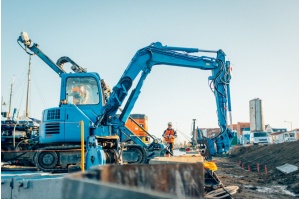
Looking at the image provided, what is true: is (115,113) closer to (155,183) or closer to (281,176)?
(155,183)

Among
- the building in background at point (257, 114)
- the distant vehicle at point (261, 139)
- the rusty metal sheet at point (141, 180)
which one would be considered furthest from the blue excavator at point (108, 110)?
the building in background at point (257, 114)

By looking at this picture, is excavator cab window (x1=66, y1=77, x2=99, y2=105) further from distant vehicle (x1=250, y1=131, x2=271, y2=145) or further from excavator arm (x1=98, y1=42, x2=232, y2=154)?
distant vehicle (x1=250, y1=131, x2=271, y2=145)

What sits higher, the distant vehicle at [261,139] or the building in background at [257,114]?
the building in background at [257,114]

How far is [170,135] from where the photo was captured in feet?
47.3

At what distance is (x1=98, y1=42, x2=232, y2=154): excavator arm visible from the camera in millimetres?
11273

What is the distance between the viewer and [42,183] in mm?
5785

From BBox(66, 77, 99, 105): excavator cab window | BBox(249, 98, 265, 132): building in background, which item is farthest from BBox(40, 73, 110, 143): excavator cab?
BBox(249, 98, 265, 132): building in background

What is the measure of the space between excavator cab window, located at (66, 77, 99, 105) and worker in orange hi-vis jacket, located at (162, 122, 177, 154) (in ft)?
15.6

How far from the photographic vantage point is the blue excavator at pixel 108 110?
10.0m

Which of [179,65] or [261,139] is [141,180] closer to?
[179,65]

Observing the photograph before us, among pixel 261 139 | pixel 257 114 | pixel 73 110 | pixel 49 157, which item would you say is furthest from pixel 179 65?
pixel 257 114

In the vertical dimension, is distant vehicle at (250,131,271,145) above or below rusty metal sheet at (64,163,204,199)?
below

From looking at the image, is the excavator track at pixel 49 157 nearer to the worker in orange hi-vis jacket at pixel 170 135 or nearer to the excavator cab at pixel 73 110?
the excavator cab at pixel 73 110

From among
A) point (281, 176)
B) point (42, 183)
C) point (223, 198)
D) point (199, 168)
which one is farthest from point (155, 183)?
Result: point (281, 176)
